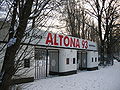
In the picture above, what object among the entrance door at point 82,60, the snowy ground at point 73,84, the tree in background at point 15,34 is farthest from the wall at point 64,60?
the tree in background at point 15,34

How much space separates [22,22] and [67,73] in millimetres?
13433

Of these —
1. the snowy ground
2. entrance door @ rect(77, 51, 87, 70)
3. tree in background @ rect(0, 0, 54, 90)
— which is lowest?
the snowy ground

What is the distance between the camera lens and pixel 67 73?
1695 cm

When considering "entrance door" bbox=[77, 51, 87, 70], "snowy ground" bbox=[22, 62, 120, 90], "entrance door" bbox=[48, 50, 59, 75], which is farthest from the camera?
"entrance door" bbox=[77, 51, 87, 70]

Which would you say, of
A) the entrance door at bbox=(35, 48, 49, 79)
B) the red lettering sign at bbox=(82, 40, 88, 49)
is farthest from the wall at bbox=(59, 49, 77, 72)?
the red lettering sign at bbox=(82, 40, 88, 49)

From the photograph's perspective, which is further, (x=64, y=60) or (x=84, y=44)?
(x=84, y=44)

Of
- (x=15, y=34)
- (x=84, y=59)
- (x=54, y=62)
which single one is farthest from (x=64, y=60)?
(x=15, y=34)

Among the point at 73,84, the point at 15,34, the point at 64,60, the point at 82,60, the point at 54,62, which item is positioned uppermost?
the point at 15,34

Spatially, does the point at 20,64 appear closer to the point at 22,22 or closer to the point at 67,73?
the point at 22,22

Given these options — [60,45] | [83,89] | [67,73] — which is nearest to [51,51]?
[60,45]

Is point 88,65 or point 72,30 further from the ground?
point 72,30

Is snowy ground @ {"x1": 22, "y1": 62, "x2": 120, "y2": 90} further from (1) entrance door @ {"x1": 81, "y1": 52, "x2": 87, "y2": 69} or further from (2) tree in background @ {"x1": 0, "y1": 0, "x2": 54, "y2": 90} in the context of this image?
(1) entrance door @ {"x1": 81, "y1": 52, "x2": 87, "y2": 69}

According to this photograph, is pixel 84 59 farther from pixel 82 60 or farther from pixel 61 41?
pixel 61 41

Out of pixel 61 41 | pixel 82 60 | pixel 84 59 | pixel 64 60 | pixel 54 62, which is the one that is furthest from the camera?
pixel 82 60
